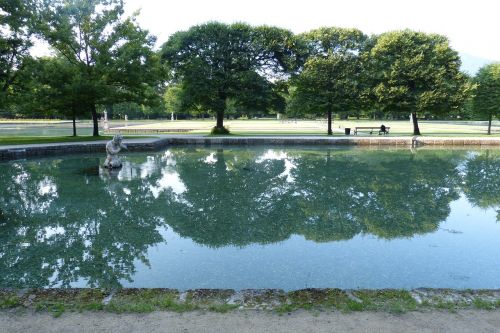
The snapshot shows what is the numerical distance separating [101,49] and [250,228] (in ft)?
74.9

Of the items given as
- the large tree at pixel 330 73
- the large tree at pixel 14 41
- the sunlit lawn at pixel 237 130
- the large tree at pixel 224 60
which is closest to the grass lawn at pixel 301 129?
the sunlit lawn at pixel 237 130

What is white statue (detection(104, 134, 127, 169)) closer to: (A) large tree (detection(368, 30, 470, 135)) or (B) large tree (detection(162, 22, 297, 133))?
(B) large tree (detection(162, 22, 297, 133))

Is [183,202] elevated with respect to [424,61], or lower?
lower

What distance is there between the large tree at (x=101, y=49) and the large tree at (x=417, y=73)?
2080 centimetres

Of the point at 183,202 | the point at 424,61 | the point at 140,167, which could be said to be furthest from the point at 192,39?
the point at 183,202

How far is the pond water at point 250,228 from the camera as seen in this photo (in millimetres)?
5652

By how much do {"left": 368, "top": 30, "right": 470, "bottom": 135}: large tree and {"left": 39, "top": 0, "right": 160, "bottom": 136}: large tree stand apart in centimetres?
2080

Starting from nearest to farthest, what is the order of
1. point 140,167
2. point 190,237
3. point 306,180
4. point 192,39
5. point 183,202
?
point 190,237, point 183,202, point 306,180, point 140,167, point 192,39

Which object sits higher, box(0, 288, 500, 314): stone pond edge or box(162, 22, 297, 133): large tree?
box(162, 22, 297, 133): large tree

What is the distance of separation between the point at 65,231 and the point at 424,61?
33851 millimetres

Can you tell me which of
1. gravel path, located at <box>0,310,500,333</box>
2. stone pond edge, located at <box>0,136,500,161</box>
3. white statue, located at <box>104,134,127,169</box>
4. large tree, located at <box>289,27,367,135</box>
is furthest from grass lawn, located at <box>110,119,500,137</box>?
gravel path, located at <box>0,310,500,333</box>

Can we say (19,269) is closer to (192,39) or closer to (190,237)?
(190,237)

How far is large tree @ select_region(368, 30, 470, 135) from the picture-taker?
32094 mm

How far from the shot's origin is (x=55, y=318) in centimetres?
384
